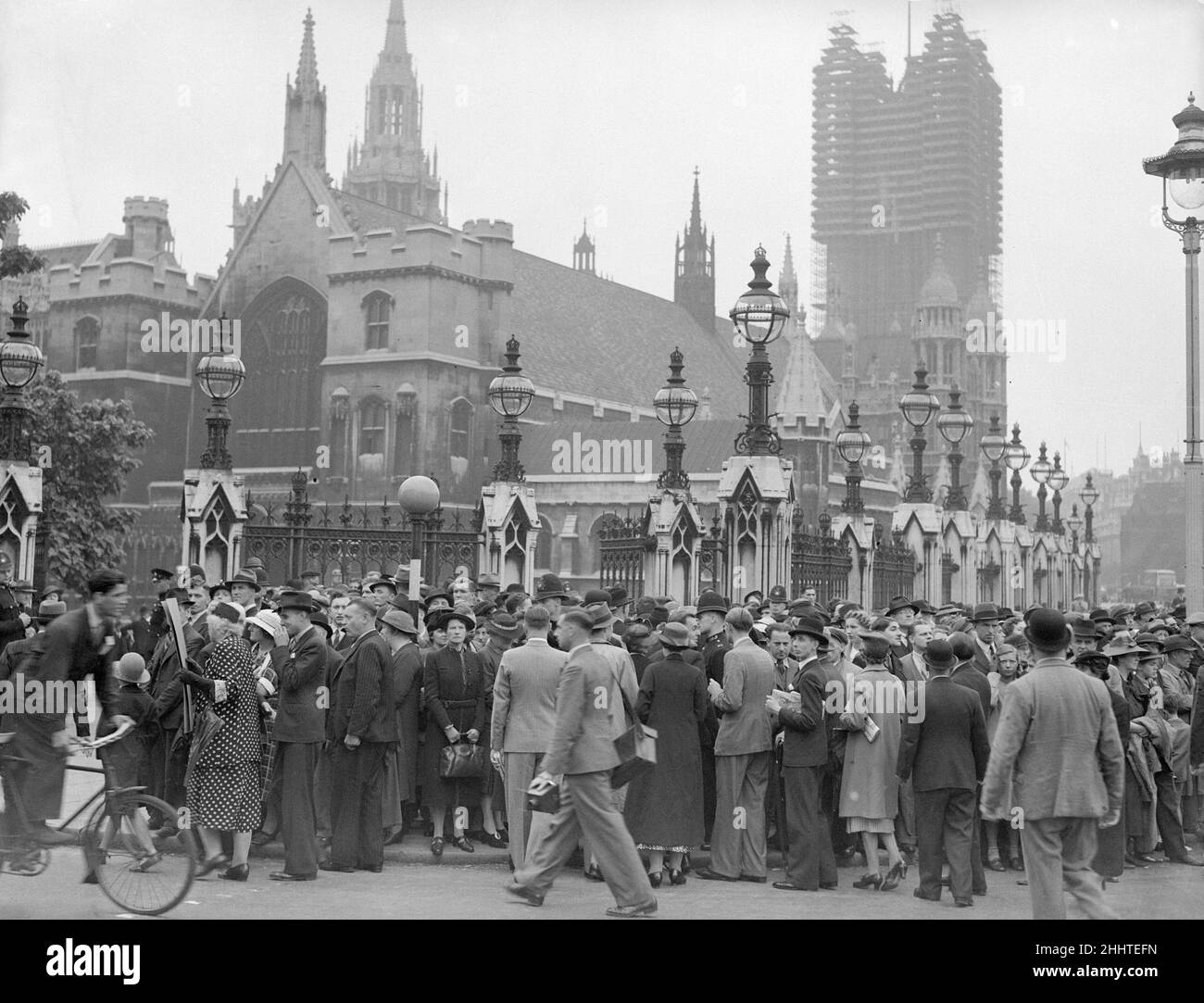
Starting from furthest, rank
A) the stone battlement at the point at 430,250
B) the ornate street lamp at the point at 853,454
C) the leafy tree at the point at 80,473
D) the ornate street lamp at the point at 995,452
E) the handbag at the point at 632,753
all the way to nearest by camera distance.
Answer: the stone battlement at the point at 430,250 < the leafy tree at the point at 80,473 < the ornate street lamp at the point at 995,452 < the ornate street lamp at the point at 853,454 < the handbag at the point at 632,753

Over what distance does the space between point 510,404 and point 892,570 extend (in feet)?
26.4

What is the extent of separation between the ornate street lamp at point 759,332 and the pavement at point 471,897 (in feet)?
23.1

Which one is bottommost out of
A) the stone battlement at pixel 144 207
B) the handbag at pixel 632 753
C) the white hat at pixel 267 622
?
the handbag at pixel 632 753

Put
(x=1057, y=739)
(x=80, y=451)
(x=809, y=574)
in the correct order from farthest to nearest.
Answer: (x=80, y=451)
(x=809, y=574)
(x=1057, y=739)

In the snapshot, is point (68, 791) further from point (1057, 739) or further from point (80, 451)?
point (80, 451)

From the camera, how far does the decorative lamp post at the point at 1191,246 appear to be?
14.1 metres

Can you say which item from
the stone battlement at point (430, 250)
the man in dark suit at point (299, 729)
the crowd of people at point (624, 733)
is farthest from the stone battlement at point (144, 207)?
the man in dark suit at point (299, 729)

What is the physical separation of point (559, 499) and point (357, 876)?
39.0 meters

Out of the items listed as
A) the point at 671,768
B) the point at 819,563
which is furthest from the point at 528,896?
the point at 819,563

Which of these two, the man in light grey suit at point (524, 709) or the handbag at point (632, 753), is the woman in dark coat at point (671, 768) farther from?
the handbag at point (632, 753)

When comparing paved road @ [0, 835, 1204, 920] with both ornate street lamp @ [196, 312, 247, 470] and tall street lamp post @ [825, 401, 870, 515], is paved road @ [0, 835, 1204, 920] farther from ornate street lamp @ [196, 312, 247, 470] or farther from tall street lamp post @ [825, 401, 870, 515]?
tall street lamp post @ [825, 401, 870, 515]

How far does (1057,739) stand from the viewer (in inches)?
333

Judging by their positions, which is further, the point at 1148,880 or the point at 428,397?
the point at 428,397
